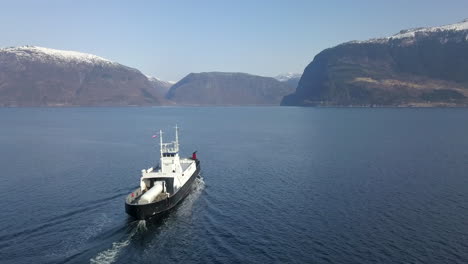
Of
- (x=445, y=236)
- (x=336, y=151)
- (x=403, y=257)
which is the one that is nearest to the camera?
(x=403, y=257)

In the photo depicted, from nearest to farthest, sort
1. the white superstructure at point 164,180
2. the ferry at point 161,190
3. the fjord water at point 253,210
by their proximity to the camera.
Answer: the fjord water at point 253,210, the ferry at point 161,190, the white superstructure at point 164,180

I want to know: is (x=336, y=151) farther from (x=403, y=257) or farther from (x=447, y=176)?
(x=403, y=257)

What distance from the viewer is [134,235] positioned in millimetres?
56625

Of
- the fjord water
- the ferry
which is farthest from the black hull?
the fjord water

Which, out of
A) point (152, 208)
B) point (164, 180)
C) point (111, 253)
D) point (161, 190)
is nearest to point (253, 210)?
point (152, 208)

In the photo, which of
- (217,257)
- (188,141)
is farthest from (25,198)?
(188,141)

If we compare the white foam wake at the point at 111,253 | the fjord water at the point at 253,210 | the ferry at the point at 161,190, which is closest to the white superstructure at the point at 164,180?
the ferry at the point at 161,190

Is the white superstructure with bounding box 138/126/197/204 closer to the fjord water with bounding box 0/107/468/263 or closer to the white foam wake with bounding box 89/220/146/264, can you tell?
the fjord water with bounding box 0/107/468/263

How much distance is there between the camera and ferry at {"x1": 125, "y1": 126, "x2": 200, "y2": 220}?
204ft

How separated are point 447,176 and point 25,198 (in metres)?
94.6

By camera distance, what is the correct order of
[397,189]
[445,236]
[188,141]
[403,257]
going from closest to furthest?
1. [403,257]
2. [445,236]
3. [397,189]
4. [188,141]

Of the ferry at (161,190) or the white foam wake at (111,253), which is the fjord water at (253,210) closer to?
the white foam wake at (111,253)

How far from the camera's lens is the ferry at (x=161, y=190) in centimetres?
6225

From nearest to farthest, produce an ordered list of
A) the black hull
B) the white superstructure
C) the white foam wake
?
the white foam wake → the black hull → the white superstructure
